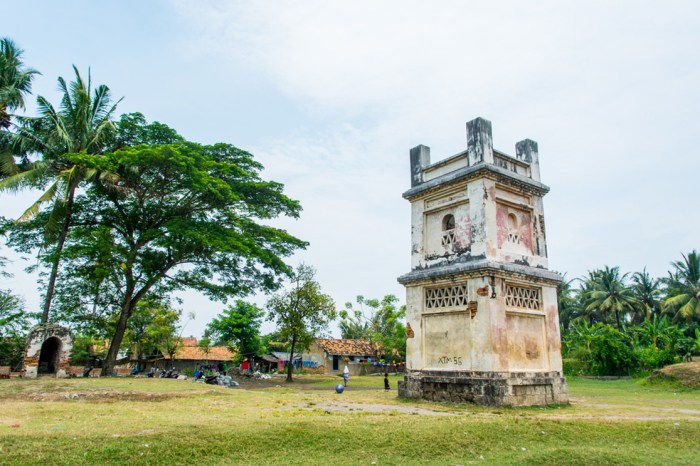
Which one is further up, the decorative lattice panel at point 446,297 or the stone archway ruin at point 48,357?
the decorative lattice panel at point 446,297

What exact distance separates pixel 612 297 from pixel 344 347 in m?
27.7

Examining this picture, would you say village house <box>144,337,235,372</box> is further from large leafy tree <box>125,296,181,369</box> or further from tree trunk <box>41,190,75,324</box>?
tree trunk <box>41,190,75,324</box>

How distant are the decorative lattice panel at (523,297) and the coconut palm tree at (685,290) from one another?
1395 inches

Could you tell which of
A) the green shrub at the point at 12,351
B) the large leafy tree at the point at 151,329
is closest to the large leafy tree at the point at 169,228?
the green shrub at the point at 12,351

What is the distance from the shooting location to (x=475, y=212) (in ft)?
45.0

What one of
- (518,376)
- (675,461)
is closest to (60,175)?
(518,376)

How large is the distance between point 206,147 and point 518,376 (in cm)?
2010

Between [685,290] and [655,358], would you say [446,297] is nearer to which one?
[655,358]

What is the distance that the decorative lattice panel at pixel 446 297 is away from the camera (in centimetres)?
1362

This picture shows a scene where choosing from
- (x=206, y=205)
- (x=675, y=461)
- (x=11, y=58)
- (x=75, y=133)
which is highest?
(x=11, y=58)

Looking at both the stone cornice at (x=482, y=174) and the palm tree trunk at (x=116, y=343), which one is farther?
the palm tree trunk at (x=116, y=343)

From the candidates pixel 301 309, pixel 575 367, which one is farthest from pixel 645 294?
pixel 301 309

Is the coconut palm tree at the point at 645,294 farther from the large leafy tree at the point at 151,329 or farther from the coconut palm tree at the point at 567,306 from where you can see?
the large leafy tree at the point at 151,329

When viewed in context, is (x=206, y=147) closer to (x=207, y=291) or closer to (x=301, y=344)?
(x=207, y=291)
